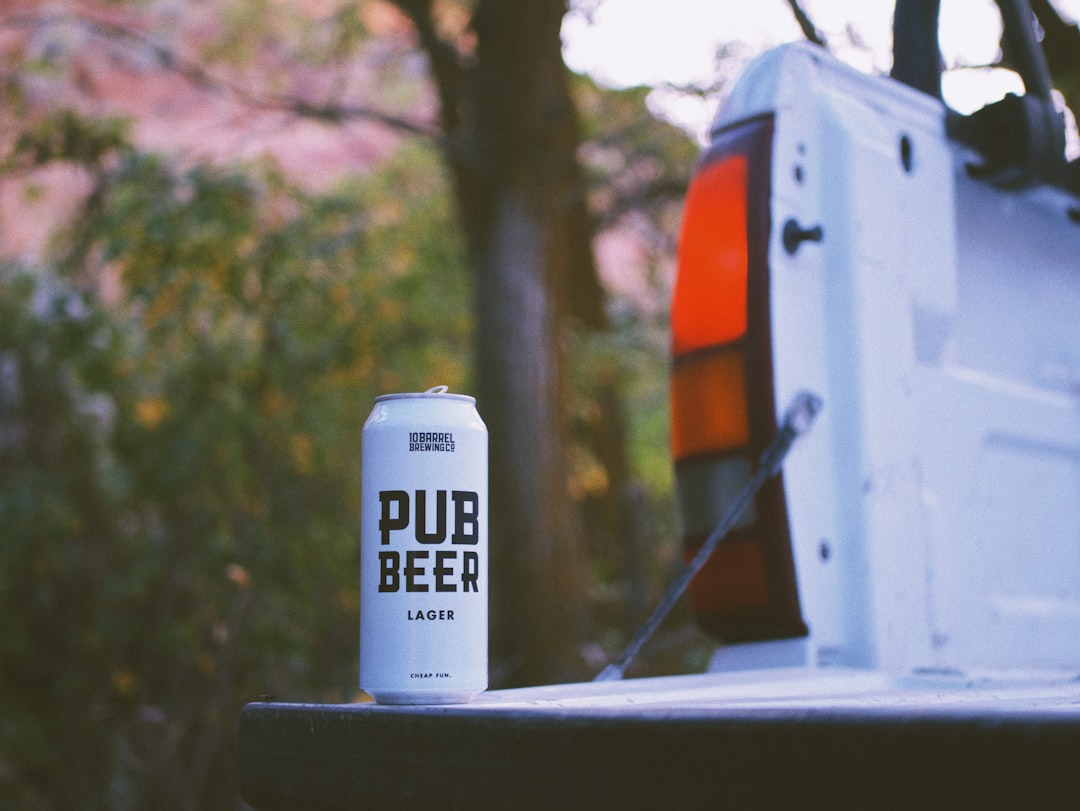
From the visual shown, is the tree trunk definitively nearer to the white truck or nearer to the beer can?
the white truck

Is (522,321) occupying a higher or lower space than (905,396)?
higher

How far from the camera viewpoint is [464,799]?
1.28 m

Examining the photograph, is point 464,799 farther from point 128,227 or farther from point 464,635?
point 128,227

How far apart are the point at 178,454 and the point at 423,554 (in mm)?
5223

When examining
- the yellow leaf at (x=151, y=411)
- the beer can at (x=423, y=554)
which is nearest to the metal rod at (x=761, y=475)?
the beer can at (x=423, y=554)

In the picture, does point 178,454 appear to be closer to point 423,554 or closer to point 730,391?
point 730,391

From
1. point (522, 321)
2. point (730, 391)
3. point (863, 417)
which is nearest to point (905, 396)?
point (863, 417)

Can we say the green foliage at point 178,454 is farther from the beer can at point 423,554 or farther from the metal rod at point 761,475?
the beer can at point 423,554

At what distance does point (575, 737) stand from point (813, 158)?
4.69 ft

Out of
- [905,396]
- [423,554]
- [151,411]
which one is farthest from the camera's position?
[151,411]

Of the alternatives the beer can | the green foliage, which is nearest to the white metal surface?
the beer can

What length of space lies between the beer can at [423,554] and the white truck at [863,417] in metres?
0.09

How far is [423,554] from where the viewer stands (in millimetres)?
1500

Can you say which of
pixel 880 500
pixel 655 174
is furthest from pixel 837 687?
pixel 655 174
